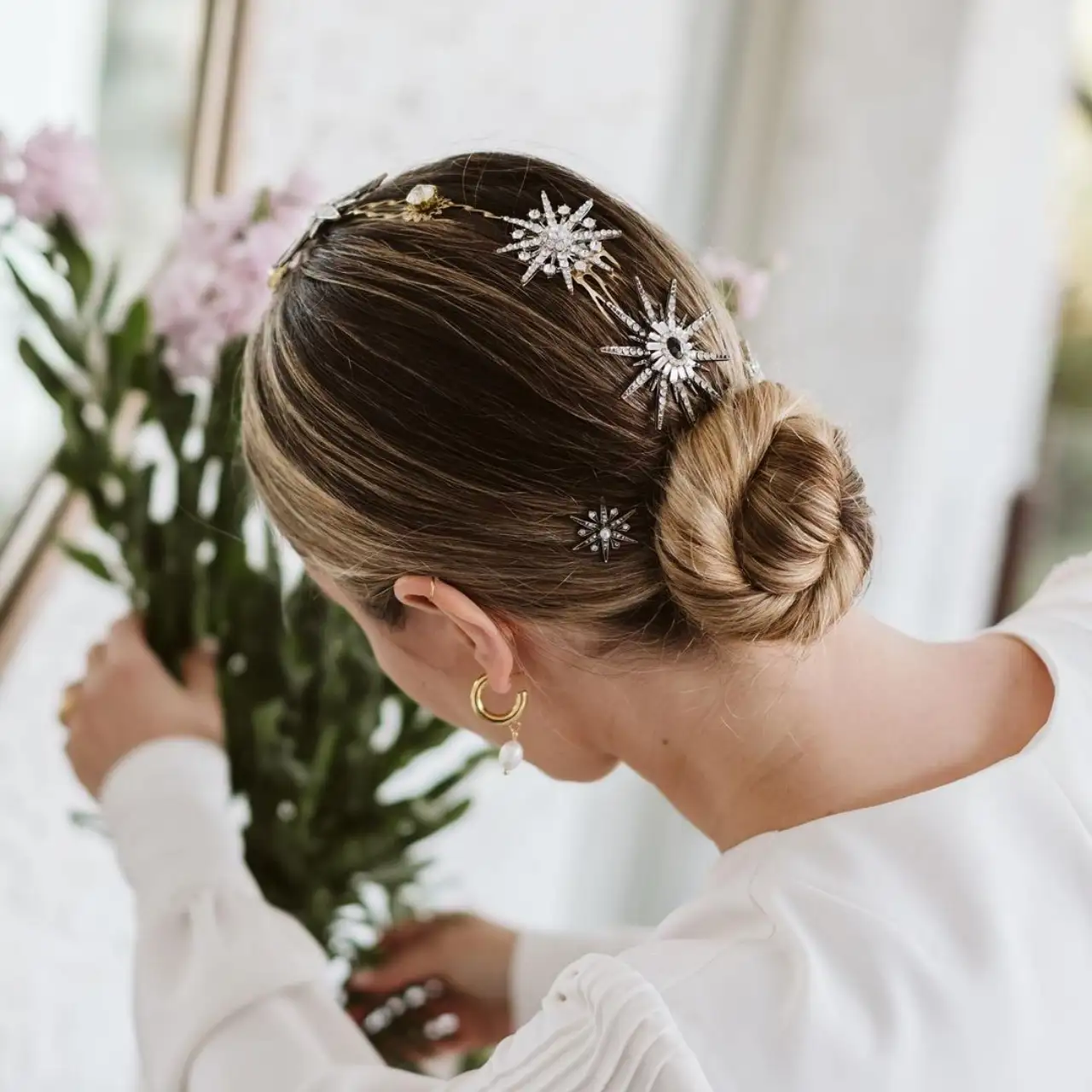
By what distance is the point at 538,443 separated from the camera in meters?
0.66

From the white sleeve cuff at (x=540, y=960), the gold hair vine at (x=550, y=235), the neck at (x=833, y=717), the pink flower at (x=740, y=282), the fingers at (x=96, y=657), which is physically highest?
the gold hair vine at (x=550, y=235)

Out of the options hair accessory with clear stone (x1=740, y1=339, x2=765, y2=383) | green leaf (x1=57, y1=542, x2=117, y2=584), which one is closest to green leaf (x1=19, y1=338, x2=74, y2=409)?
green leaf (x1=57, y1=542, x2=117, y2=584)

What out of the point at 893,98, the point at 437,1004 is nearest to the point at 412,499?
the point at 437,1004

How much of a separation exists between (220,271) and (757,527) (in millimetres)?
372

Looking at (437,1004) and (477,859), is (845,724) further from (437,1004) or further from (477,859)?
(477,859)

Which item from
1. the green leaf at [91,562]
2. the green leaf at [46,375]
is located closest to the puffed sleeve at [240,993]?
the green leaf at [91,562]

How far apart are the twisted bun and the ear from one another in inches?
4.0

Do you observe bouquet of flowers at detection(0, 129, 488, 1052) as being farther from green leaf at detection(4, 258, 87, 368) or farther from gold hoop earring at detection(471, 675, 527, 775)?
gold hoop earring at detection(471, 675, 527, 775)

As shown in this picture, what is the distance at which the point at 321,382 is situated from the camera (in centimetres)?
69

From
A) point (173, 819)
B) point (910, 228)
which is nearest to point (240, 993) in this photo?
point (173, 819)

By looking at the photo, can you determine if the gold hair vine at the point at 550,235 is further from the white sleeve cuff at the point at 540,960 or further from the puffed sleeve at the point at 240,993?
the white sleeve cuff at the point at 540,960

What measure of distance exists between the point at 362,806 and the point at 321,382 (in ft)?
1.21

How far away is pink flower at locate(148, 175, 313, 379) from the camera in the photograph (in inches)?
32.1

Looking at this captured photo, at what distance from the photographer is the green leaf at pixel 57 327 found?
837mm
